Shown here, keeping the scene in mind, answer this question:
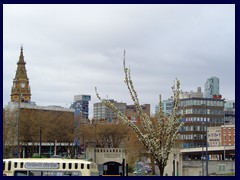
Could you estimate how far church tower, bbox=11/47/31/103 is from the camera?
429 feet

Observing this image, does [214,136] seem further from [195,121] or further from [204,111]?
[204,111]

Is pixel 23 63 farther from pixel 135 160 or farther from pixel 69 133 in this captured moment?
pixel 135 160

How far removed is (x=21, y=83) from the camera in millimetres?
132250

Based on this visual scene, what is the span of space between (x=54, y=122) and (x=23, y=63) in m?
44.0

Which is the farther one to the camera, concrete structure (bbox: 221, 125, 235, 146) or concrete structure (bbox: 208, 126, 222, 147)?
concrete structure (bbox: 208, 126, 222, 147)

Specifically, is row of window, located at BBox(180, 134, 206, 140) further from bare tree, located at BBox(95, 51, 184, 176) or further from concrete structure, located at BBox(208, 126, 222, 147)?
bare tree, located at BBox(95, 51, 184, 176)

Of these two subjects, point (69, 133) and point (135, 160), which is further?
point (69, 133)

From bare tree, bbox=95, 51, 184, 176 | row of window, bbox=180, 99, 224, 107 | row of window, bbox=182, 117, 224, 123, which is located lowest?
bare tree, bbox=95, 51, 184, 176

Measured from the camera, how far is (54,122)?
95.5 m

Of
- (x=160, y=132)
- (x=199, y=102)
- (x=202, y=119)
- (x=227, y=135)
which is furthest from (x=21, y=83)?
(x=160, y=132)

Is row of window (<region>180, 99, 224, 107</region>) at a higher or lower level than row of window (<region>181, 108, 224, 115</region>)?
higher

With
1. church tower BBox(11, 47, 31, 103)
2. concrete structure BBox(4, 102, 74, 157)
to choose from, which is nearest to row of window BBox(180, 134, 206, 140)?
concrete structure BBox(4, 102, 74, 157)
